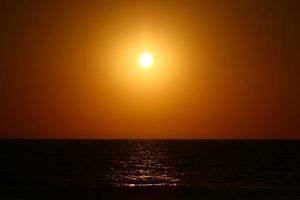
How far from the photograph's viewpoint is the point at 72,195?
127 ft

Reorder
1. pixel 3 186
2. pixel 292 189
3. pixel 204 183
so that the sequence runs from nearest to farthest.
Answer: pixel 292 189 → pixel 3 186 → pixel 204 183

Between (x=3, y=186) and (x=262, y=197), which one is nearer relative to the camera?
(x=262, y=197)

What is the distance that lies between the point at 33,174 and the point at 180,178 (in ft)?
52.4

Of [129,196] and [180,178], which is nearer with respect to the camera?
[129,196]

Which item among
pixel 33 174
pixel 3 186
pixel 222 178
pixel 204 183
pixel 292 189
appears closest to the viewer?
pixel 292 189

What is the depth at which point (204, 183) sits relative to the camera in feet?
161

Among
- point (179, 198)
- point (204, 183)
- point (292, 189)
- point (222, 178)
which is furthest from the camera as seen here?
point (222, 178)

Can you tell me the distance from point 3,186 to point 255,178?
24077 millimetres

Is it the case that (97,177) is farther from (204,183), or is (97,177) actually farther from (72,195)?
(72,195)

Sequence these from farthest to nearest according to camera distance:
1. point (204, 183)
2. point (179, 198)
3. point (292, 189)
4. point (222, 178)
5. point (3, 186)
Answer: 1. point (222, 178)
2. point (204, 183)
3. point (3, 186)
4. point (292, 189)
5. point (179, 198)

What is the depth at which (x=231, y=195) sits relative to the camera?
38250mm

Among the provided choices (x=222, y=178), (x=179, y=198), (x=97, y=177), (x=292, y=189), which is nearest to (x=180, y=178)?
(x=222, y=178)

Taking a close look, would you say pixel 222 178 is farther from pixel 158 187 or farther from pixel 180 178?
pixel 158 187

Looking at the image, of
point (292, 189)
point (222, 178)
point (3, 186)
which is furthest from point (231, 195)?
point (3, 186)
